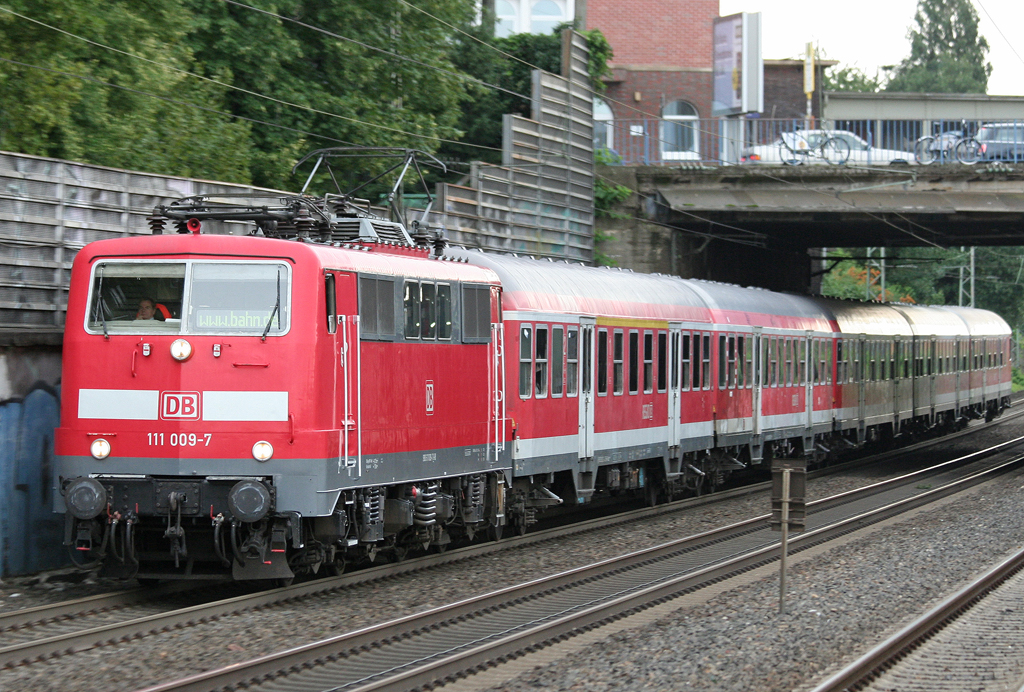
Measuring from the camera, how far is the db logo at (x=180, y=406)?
11336mm

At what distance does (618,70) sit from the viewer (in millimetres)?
54812

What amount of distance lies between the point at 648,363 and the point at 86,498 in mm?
10753

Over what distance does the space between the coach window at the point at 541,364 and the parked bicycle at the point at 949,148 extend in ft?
56.5

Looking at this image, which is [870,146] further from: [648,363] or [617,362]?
[617,362]

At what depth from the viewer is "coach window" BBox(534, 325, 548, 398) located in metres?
16.4

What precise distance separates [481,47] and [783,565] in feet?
92.9

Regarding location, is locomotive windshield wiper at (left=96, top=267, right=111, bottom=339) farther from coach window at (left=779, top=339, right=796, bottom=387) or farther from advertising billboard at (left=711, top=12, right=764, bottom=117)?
advertising billboard at (left=711, top=12, right=764, bottom=117)

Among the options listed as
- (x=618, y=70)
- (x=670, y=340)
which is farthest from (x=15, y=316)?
(x=618, y=70)

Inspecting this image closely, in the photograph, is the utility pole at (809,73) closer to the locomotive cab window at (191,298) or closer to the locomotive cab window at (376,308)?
the locomotive cab window at (376,308)

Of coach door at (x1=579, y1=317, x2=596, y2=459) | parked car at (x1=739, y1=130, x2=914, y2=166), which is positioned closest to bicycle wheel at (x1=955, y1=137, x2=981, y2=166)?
parked car at (x1=739, y1=130, x2=914, y2=166)

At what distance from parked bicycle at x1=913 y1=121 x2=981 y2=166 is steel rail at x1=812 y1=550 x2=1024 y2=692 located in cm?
1782

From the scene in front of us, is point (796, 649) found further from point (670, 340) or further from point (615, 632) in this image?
point (670, 340)

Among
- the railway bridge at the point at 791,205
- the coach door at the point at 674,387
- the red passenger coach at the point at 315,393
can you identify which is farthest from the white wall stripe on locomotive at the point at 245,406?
the railway bridge at the point at 791,205

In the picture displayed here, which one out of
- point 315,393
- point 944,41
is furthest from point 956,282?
point 315,393
